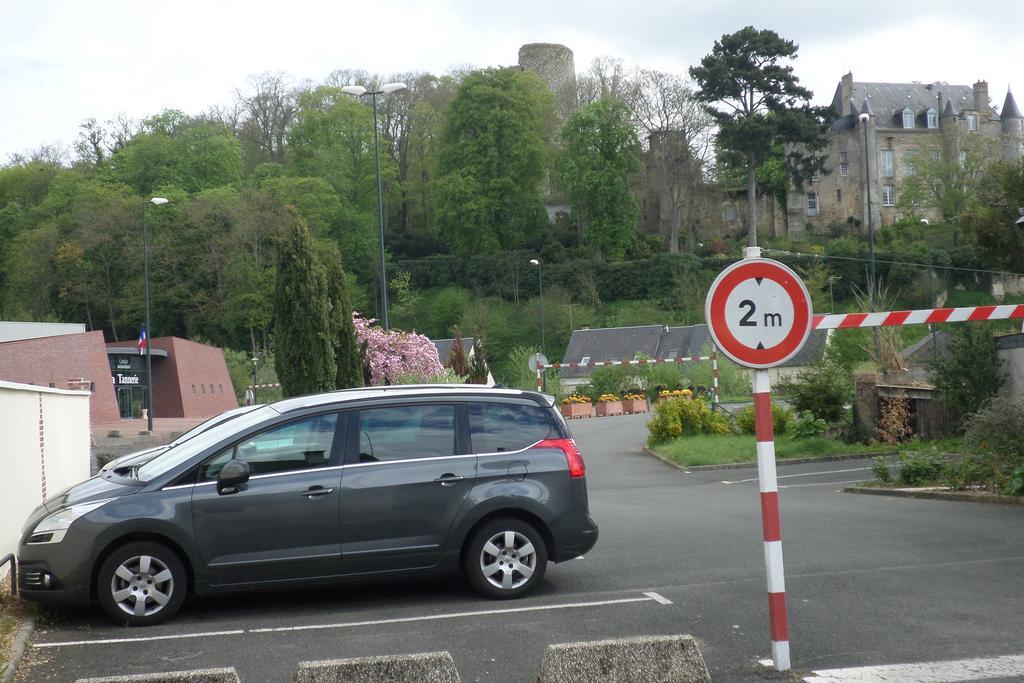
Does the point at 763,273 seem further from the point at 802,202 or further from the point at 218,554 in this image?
the point at 802,202

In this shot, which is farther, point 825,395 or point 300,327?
point 300,327

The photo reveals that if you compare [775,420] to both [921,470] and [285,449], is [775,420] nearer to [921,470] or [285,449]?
[921,470]

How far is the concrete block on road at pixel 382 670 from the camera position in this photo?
17.9ft

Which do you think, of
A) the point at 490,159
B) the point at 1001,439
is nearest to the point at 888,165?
the point at 490,159

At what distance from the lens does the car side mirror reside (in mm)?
8875

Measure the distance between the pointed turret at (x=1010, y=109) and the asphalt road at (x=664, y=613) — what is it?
100957mm

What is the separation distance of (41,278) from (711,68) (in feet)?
149

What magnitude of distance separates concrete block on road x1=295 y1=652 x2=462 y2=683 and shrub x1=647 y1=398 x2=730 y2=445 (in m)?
25.4

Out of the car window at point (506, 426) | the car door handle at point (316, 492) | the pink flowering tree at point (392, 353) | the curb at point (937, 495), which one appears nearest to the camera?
the car door handle at point (316, 492)

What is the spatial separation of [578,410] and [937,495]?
3927cm

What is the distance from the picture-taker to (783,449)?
25766 mm

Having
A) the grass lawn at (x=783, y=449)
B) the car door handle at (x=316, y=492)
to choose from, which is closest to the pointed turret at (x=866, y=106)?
the grass lawn at (x=783, y=449)

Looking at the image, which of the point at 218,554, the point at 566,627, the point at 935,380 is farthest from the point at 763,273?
the point at 935,380

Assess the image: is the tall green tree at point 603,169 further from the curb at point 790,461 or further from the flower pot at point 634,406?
the curb at point 790,461
